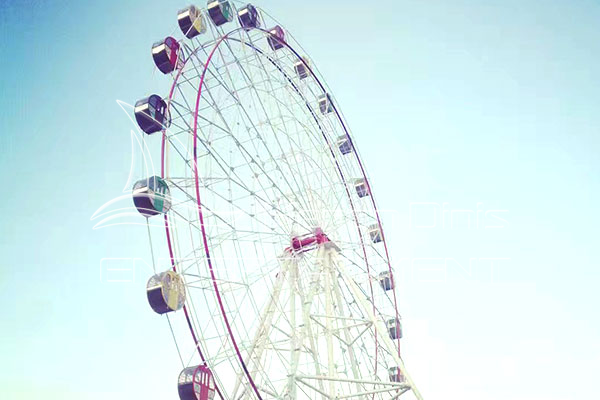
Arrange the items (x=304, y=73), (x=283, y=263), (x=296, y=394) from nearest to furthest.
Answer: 1. (x=296, y=394)
2. (x=283, y=263)
3. (x=304, y=73)

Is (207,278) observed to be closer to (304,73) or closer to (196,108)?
(196,108)

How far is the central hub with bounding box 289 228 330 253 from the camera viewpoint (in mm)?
11414

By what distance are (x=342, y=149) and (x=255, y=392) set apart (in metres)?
9.62

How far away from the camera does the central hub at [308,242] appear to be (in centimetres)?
1141

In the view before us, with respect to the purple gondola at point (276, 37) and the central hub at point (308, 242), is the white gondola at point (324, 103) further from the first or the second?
the central hub at point (308, 242)

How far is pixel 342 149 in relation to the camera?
15.8 m

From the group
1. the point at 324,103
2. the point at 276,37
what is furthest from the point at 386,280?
the point at 276,37

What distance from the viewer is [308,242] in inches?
452

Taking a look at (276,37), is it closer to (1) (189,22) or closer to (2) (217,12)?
(2) (217,12)

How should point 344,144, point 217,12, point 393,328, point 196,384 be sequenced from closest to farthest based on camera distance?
1. point 196,384
2. point 217,12
3. point 393,328
4. point 344,144

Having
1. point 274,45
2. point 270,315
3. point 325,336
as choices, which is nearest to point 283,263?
point 270,315

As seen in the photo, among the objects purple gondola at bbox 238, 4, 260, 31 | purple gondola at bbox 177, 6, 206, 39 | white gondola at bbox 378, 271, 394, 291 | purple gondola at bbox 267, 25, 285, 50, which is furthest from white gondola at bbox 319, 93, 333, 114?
white gondola at bbox 378, 271, 394, 291

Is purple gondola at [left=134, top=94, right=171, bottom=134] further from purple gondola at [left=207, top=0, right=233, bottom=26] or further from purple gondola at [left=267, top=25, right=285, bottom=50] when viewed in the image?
purple gondola at [left=267, top=25, right=285, bottom=50]

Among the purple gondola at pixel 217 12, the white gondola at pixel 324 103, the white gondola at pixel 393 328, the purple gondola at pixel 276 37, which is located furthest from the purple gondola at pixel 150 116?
the white gondola at pixel 393 328
